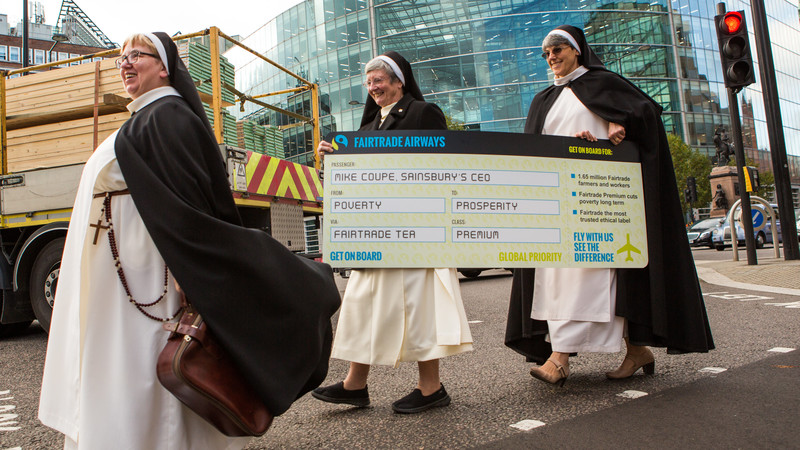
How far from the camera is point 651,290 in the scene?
11.5ft

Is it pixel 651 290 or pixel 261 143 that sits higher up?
pixel 261 143

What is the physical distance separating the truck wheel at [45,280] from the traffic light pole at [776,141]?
40.8 feet

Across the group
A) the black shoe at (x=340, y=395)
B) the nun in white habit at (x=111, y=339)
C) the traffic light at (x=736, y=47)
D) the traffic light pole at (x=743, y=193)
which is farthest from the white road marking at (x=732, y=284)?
the nun in white habit at (x=111, y=339)

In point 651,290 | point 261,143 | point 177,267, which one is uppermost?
point 261,143

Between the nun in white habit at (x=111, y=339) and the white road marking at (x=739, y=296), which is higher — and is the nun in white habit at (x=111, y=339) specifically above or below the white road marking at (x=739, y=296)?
above

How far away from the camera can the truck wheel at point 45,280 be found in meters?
6.34

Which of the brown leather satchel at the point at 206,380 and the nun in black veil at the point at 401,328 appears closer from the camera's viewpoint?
the brown leather satchel at the point at 206,380

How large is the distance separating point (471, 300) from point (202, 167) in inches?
284

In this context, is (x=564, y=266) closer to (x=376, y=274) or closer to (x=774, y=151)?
(x=376, y=274)

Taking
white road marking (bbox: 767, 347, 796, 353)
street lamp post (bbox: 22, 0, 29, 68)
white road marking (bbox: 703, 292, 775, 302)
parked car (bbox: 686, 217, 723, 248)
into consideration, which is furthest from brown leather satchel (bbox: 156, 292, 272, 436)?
parked car (bbox: 686, 217, 723, 248)

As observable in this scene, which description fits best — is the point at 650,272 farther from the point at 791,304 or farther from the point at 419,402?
the point at 791,304

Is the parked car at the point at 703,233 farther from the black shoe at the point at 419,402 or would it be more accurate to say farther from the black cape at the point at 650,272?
the black shoe at the point at 419,402

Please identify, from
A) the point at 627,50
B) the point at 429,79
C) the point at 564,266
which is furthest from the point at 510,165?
the point at 627,50

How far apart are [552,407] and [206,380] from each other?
184 cm
